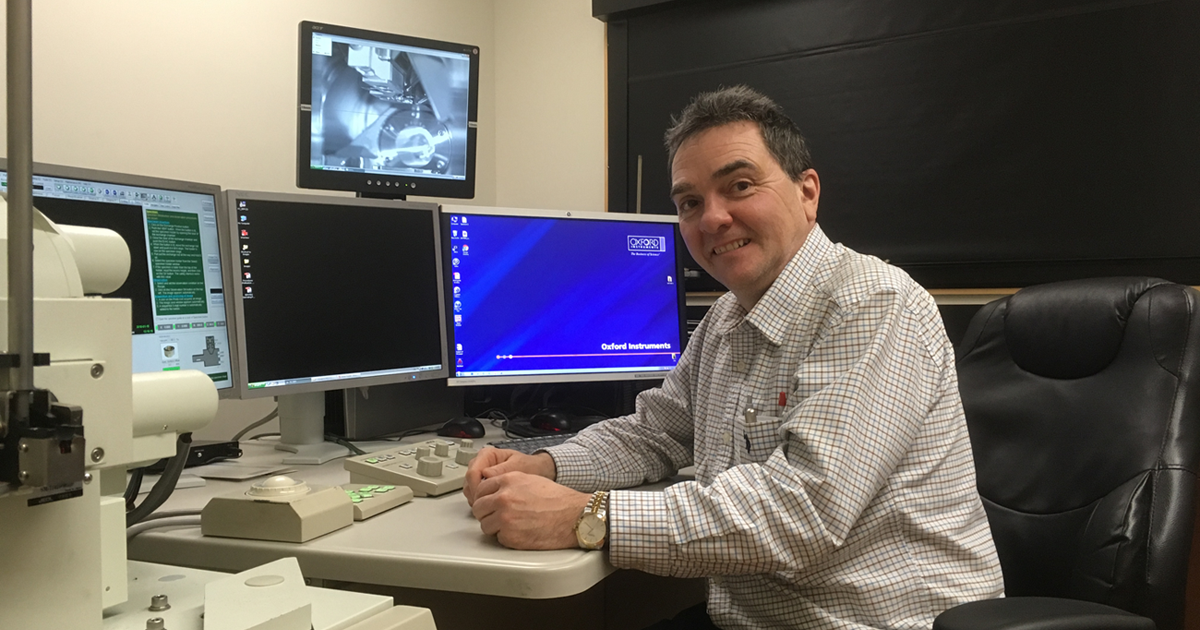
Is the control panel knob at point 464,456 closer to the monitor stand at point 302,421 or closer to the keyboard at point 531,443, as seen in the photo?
the keyboard at point 531,443

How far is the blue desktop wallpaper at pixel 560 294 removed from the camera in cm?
187

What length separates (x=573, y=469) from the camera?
1.39 metres

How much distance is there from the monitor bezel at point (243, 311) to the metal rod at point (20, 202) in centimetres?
100

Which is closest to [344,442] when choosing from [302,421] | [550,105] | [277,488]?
[302,421]

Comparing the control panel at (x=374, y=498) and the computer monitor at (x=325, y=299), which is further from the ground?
the computer monitor at (x=325, y=299)

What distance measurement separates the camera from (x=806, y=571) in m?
1.15

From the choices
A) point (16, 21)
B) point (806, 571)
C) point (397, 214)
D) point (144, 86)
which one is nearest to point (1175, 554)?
point (806, 571)

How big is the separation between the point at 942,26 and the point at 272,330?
2000 millimetres

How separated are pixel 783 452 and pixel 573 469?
1.35ft

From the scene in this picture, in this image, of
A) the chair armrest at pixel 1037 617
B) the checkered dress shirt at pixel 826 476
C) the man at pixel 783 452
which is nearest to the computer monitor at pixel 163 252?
the man at pixel 783 452

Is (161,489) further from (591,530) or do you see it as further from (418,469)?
(591,530)

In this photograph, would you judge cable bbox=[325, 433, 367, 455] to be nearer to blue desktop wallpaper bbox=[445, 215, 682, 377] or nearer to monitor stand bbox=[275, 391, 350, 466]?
monitor stand bbox=[275, 391, 350, 466]

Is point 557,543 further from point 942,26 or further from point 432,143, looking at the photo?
point 942,26

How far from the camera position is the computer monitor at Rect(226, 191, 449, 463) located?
157cm
